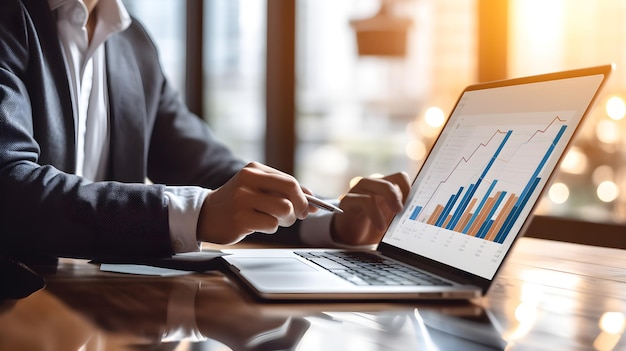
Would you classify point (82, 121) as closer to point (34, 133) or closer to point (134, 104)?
point (134, 104)

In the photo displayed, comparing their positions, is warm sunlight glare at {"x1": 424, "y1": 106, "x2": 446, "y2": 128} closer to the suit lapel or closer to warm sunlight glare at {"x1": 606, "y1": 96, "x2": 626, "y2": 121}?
warm sunlight glare at {"x1": 606, "y1": 96, "x2": 626, "y2": 121}

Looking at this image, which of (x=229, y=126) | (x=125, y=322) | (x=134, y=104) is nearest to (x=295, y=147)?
(x=229, y=126)

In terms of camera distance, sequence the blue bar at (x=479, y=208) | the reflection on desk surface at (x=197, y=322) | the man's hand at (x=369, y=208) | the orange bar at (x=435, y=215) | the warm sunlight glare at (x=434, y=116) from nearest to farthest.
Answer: the reflection on desk surface at (x=197, y=322) → the blue bar at (x=479, y=208) → the orange bar at (x=435, y=215) → the man's hand at (x=369, y=208) → the warm sunlight glare at (x=434, y=116)

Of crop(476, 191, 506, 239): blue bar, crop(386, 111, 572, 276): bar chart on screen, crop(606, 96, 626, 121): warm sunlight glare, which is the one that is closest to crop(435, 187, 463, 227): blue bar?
crop(386, 111, 572, 276): bar chart on screen

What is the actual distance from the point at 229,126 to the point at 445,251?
3209mm

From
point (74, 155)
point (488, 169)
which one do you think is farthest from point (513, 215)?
point (74, 155)

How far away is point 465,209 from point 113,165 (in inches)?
32.8

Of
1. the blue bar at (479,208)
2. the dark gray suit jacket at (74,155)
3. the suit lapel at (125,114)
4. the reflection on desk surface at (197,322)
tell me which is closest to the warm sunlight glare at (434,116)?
the dark gray suit jacket at (74,155)

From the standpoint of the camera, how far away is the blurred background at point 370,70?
7.86ft

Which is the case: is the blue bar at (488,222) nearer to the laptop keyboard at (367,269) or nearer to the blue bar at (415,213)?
the laptop keyboard at (367,269)

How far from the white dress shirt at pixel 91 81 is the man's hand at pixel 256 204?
35cm

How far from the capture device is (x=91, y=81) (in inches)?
59.3

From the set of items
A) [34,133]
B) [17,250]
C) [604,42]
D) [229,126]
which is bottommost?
[229,126]

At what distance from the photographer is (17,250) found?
40.5 inches
